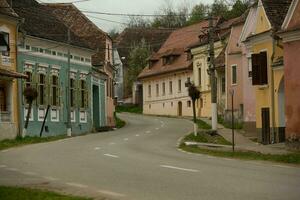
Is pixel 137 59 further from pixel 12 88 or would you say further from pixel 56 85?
pixel 12 88

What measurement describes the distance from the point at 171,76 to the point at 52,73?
35894mm

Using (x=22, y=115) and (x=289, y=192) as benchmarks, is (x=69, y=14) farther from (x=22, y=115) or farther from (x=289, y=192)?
(x=289, y=192)

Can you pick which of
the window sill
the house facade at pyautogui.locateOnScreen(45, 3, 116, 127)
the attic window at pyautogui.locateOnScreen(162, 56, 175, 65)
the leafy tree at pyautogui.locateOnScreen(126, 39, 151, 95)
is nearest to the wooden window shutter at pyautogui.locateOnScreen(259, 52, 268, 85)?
the window sill

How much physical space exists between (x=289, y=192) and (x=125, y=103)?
84201mm

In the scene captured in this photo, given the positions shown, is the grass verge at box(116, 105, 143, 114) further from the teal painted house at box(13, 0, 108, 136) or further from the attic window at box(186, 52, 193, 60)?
the teal painted house at box(13, 0, 108, 136)

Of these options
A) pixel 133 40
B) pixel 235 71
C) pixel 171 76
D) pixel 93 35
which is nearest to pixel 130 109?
pixel 133 40

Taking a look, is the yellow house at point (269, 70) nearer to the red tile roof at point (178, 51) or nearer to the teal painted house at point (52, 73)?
the teal painted house at point (52, 73)

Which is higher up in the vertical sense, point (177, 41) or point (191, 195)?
point (177, 41)

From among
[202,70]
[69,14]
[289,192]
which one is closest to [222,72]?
[202,70]

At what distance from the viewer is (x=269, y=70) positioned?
35219 millimetres

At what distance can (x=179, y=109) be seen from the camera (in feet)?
254

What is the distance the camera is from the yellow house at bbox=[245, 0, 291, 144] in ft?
112

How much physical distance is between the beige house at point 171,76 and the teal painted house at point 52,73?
80.0 feet

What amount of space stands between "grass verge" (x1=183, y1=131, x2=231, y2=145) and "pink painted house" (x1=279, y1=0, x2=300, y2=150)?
21.8 feet
